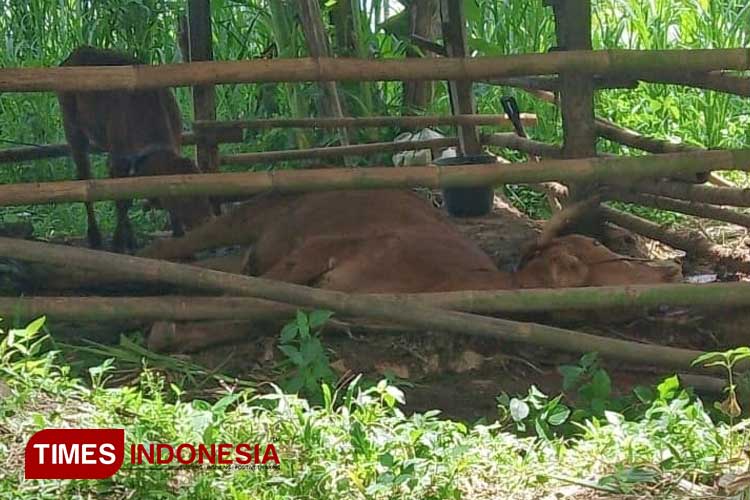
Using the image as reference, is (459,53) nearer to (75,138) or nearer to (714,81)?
(714,81)

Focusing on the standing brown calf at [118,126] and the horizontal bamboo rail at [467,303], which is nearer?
the horizontal bamboo rail at [467,303]

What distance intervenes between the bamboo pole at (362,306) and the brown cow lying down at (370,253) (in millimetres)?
356

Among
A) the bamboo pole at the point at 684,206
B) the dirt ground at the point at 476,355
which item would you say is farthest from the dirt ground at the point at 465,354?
the bamboo pole at the point at 684,206

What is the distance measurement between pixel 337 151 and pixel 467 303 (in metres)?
3.07

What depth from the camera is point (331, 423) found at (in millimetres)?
3016

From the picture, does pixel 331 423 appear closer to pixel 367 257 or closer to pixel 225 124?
pixel 367 257

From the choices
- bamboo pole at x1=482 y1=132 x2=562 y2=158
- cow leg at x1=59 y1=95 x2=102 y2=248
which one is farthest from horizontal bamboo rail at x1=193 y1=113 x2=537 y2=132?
cow leg at x1=59 y1=95 x2=102 y2=248

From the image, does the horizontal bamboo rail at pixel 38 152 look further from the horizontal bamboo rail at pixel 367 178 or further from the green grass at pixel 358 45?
the horizontal bamboo rail at pixel 367 178

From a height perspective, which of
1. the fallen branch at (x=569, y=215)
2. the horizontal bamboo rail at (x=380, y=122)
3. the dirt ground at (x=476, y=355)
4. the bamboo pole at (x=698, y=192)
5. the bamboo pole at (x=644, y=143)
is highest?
the horizontal bamboo rail at (x=380, y=122)

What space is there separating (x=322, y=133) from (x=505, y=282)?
14.3 ft

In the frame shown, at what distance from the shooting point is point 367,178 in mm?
4027

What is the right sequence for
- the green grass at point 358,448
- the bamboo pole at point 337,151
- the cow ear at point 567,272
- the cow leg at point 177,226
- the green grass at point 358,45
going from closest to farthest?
the green grass at point 358,448
the cow ear at point 567,272
the cow leg at point 177,226
the bamboo pole at point 337,151
the green grass at point 358,45

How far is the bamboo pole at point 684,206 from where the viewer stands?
5.14 m

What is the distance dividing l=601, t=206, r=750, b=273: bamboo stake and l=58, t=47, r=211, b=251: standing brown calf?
7.39ft
